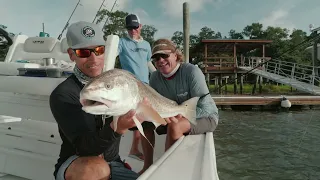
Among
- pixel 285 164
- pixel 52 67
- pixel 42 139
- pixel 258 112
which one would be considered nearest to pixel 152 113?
pixel 52 67

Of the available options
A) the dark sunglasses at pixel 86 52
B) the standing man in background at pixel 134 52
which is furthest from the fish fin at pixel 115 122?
the standing man in background at pixel 134 52

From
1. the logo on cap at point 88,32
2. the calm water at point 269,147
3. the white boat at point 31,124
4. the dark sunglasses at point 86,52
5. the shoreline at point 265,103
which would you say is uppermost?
the logo on cap at point 88,32

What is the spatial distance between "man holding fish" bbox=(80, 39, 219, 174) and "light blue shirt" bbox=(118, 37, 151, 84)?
0.83 meters

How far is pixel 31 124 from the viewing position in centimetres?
438

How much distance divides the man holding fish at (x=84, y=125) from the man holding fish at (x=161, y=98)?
132mm

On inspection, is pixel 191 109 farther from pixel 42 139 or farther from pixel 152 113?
pixel 42 139

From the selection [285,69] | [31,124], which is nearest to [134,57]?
[31,124]

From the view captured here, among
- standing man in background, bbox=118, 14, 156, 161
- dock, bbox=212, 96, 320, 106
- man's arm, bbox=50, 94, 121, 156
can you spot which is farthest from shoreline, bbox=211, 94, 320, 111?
man's arm, bbox=50, 94, 121, 156

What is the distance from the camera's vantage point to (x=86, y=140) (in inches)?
77.2

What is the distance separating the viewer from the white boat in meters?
3.49

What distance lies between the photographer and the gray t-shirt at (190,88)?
3523 mm

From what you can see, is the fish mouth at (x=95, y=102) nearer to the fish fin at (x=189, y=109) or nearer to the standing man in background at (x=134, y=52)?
the fish fin at (x=189, y=109)

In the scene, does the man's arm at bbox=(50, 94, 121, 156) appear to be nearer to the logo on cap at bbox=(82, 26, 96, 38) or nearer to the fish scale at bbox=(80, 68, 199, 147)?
the fish scale at bbox=(80, 68, 199, 147)

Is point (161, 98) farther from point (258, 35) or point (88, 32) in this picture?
point (258, 35)
